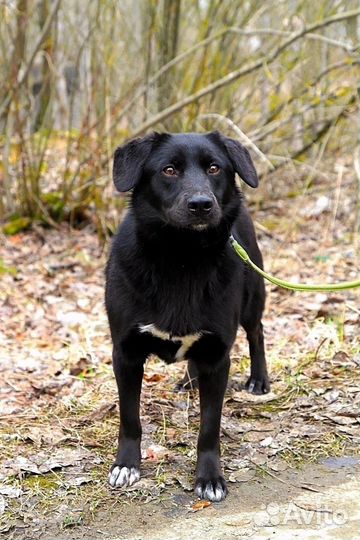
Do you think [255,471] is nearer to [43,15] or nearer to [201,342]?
[201,342]

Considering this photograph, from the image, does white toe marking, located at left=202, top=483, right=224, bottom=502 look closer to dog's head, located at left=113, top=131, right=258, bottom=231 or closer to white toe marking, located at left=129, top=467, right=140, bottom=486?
white toe marking, located at left=129, top=467, right=140, bottom=486

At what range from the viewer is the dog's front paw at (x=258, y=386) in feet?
12.5

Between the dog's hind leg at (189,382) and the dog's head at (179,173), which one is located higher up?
the dog's head at (179,173)

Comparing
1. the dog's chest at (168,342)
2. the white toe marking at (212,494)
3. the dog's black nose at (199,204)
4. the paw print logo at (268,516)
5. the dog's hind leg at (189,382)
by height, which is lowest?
the dog's hind leg at (189,382)

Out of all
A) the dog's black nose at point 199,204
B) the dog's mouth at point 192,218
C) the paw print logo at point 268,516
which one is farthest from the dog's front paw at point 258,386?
the dog's black nose at point 199,204

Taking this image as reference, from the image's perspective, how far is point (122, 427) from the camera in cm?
296

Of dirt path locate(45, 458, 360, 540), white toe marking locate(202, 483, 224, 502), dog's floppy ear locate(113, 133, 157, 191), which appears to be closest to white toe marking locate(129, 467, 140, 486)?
dirt path locate(45, 458, 360, 540)

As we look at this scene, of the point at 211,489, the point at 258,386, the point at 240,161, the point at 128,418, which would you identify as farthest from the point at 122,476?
the point at 240,161

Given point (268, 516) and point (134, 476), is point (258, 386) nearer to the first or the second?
point (134, 476)

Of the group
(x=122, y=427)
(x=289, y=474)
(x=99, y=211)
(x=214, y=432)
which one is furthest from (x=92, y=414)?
(x=99, y=211)

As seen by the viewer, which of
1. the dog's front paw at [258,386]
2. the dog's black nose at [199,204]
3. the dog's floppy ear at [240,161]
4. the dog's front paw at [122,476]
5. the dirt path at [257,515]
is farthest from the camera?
the dog's front paw at [258,386]

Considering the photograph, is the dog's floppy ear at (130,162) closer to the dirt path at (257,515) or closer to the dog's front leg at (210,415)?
the dog's front leg at (210,415)

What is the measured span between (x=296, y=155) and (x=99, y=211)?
2.65 metres

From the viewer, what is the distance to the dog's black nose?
272cm
